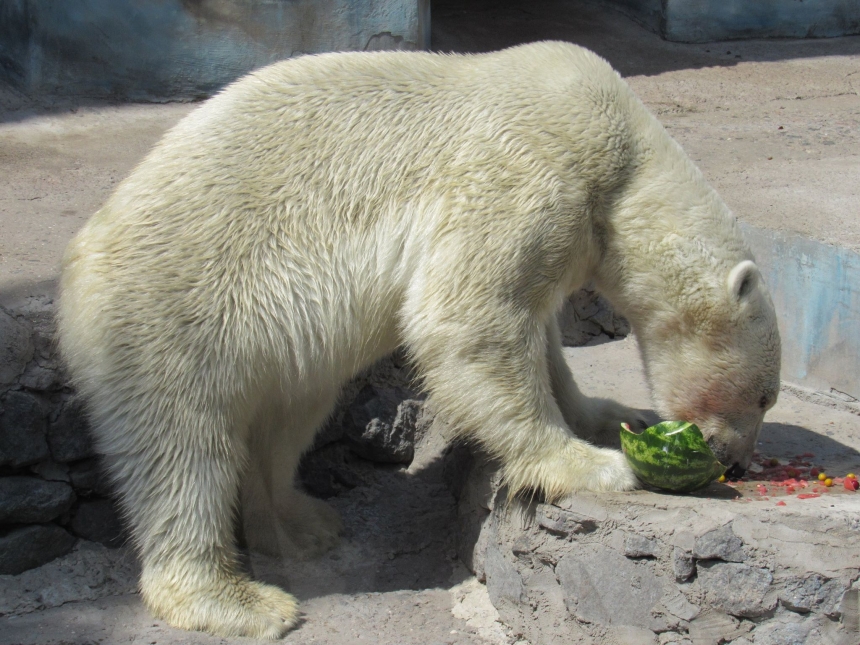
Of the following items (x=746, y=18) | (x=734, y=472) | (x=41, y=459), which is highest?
(x=746, y=18)

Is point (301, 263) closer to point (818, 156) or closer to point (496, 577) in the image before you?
point (496, 577)

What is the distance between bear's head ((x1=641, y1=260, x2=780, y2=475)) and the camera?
3.11 meters

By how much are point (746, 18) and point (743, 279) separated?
6.72 meters

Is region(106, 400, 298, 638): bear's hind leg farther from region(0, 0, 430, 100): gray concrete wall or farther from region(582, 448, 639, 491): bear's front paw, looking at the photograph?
region(0, 0, 430, 100): gray concrete wall

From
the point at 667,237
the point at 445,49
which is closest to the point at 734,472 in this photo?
the point at 667,237

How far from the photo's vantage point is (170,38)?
636cm

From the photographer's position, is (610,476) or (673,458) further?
(610,476)

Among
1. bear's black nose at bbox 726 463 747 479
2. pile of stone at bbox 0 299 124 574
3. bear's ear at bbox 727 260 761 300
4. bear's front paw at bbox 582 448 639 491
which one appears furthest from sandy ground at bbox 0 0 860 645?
bear's ear at bbox 727 260 761 300

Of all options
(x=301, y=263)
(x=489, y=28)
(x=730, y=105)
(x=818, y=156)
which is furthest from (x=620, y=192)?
(x=489, y=28)

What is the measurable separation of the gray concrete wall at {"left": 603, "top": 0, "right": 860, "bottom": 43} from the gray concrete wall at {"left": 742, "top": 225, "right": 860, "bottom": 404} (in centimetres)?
487

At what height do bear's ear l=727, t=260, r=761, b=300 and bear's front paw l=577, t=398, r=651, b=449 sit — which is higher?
bear's ear l=727, t=260, r=761, b=300

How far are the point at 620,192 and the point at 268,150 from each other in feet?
3.89

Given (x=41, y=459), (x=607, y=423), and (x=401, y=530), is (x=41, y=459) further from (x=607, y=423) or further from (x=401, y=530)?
(x=607, y=423)

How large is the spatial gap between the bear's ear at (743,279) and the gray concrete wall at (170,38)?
13.9ft
